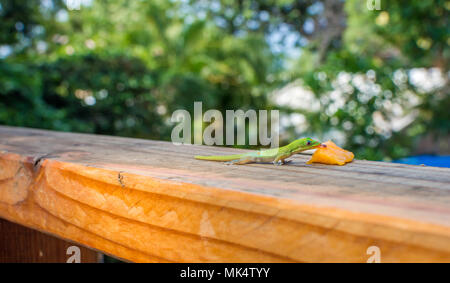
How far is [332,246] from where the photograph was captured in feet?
1.42

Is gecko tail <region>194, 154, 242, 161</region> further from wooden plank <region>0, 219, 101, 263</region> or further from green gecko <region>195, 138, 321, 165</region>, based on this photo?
wooden plank <region>0, 219, 101, 263</region>

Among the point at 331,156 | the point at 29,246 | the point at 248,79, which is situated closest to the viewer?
the point at 331,156

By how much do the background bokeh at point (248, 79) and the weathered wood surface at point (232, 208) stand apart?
13.7 feet

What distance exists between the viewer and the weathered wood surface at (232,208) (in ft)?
1.38

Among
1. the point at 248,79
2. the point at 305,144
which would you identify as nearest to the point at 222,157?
the point at 305,144

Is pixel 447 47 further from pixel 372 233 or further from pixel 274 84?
pixel 372 233

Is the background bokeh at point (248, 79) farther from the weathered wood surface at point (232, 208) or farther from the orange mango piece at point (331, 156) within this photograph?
the weathered wood surface at point (232, 208)

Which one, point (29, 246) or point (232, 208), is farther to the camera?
point (29, 246)

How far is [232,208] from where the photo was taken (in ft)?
1.69

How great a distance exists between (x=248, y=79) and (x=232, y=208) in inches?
350

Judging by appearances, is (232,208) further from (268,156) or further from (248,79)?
(248,79)

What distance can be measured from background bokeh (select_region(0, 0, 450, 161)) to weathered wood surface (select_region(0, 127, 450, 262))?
4.17 m

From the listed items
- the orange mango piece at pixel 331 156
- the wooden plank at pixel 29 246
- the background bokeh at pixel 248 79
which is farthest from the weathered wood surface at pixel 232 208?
the background bokeh at pixel 248 79

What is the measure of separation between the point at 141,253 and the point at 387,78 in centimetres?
598
